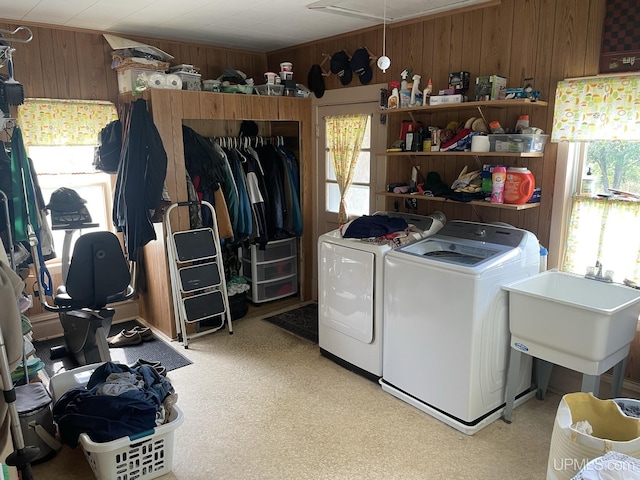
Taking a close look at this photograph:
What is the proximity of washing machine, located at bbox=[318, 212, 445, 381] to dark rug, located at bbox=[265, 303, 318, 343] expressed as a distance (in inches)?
17.3

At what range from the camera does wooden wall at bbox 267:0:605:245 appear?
2582 millimetres

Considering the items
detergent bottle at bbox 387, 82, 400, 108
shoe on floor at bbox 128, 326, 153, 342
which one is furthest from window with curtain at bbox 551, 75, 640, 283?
shoe on floor at bbox 128, 326, 153, 342

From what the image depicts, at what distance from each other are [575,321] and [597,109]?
114 centimetres

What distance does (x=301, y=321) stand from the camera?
408cm

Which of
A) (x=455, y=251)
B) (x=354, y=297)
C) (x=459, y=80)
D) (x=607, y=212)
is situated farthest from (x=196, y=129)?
(x=607, y=212)

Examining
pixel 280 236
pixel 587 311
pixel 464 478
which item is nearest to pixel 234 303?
pixel 280 236

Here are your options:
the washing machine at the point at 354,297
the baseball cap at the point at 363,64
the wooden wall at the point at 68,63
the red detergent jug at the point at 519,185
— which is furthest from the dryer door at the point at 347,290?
the wooden wall at the point at 68,63

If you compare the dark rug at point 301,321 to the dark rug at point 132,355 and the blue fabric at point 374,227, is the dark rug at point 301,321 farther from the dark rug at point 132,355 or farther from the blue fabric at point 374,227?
the blue fabric at point 374,227

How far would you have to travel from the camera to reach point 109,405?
217 cm

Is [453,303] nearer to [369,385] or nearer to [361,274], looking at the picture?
[361,274]

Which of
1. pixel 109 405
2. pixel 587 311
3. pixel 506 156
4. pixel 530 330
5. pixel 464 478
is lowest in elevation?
pixel 464 478

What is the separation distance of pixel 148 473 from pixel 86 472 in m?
0.32

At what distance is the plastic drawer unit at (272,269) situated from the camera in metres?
4.35

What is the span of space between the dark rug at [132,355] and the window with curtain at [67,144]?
769mm
